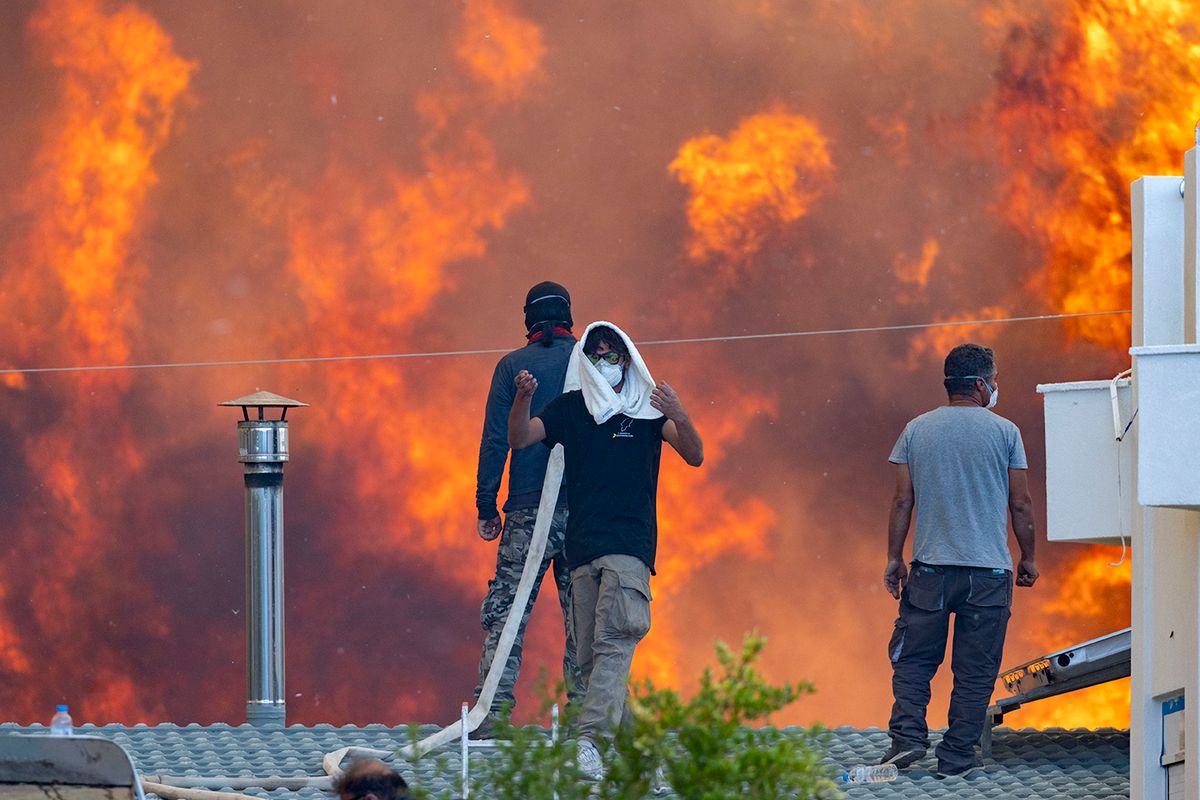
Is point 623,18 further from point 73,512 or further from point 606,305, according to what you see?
point 73,512

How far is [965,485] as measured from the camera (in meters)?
7.59

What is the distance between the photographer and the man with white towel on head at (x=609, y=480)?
22.8ft

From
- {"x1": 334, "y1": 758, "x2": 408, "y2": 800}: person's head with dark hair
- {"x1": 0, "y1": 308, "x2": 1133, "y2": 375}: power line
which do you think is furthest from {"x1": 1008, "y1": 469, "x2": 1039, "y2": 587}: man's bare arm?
{"x1": 0, "y1": 308, "x2": 1133, "y2": 375}: power line

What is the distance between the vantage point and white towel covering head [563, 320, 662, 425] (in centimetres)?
700

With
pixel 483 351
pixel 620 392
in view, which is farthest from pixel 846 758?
pixel 483 351

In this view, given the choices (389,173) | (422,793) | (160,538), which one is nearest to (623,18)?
(389,173)

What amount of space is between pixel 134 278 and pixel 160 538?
198cm

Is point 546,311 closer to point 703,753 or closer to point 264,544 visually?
point 264,544

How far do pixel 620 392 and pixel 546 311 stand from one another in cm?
104

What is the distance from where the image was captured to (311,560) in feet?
49.8

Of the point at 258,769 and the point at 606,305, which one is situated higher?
the point at 606,305

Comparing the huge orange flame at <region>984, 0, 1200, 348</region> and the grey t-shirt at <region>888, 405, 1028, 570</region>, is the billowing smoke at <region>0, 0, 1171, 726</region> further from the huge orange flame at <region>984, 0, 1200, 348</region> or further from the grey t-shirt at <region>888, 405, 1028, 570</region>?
the grey t-shirt at <region>888, 405, 1028, 570</region>

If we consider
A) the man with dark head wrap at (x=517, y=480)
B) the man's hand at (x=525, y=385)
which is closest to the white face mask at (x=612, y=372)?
the man's hand at (x=525, y=385)

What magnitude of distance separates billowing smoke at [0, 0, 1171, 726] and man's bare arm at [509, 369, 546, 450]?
8096 millimetres
